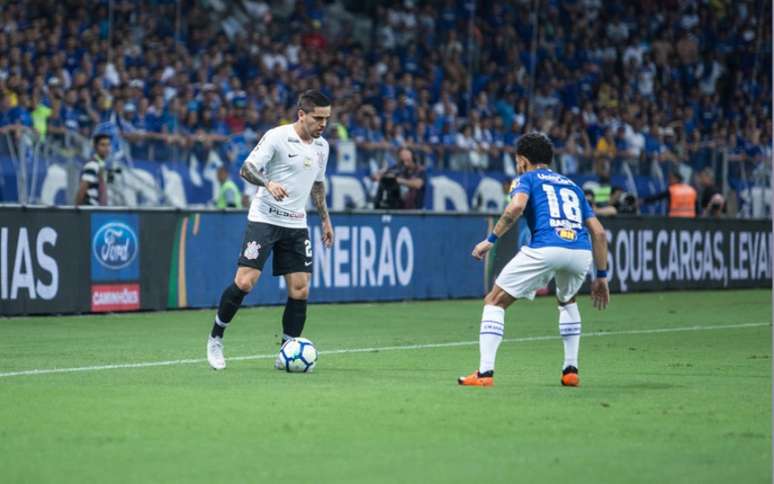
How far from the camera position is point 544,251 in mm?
11055

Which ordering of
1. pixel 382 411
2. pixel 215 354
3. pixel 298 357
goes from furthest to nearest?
pixel 215 354
pixel 298 357
pixel 382 411

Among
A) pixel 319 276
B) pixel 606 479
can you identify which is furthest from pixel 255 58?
pixel 606 479

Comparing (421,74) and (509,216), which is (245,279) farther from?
(421,74)

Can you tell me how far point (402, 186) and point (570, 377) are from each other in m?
13.2

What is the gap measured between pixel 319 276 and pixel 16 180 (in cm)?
434

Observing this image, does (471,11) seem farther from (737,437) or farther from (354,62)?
(737,437)

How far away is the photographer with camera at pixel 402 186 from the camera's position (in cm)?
2398

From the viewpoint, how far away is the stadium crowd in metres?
25.3

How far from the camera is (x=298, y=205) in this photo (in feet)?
41.2

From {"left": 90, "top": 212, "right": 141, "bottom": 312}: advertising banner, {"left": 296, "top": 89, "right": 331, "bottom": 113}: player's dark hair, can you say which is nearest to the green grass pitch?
{"left": 296, "top": 89, "right": 331, "bottom": 113}: player's dark hair

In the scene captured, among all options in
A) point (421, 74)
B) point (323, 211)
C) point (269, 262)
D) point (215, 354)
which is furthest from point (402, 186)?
point (215, 354)

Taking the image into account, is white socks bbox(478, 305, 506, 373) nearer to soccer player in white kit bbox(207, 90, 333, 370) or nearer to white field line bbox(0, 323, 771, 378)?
soccer player in white kit bbox(207, 90, 333, 370)

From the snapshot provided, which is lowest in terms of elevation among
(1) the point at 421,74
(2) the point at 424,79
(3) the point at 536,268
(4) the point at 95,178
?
(3) the point at 536,268

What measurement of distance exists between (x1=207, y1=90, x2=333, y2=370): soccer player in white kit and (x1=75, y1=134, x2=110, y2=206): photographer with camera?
→ 814cm
